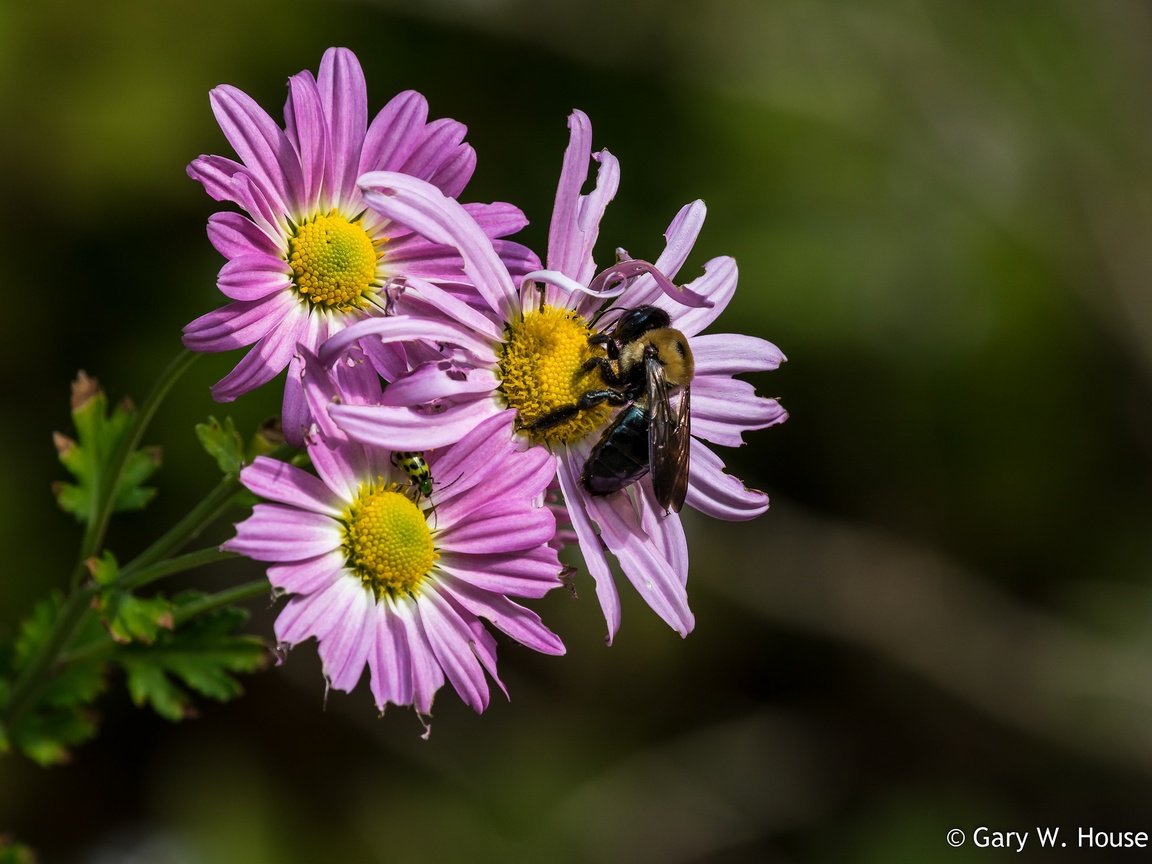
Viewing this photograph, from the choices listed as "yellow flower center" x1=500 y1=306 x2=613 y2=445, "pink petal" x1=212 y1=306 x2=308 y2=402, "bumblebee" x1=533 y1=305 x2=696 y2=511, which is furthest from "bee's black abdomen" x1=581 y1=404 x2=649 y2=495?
"pink petal" x1=212 y1=306 x2=308 y2=402

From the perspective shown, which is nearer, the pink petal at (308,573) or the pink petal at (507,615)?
the pink petal at (308,573)

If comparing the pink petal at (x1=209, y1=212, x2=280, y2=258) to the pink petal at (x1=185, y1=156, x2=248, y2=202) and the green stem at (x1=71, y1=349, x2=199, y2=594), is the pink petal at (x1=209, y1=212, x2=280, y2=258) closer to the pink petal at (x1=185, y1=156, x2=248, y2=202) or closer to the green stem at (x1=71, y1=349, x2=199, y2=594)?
the pink petal at (x1=185, y1=156, x2=248, y2=202)

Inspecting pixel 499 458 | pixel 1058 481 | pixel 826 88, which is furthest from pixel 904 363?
pixel 499 458

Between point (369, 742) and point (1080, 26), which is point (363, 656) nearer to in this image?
point (369, 742)

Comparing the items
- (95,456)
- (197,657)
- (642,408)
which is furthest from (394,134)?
(197,657)

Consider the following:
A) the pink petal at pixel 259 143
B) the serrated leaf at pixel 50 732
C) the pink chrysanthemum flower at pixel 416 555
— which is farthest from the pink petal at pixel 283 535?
the serrated leaf at pixel 50 732

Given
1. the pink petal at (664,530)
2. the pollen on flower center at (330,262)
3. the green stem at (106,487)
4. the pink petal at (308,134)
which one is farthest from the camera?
the green stem at (106,487)

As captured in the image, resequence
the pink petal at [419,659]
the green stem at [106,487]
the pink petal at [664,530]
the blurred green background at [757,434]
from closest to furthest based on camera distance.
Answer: the pink petal at [419,659]
the pink petal at [664,530]
the green stem at [106,487]
the blurred green background at [757,434]

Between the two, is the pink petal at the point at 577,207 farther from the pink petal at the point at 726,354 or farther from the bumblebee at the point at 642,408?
the pink petal at the point at 726,354

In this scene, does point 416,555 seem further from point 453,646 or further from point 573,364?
point 573,364
